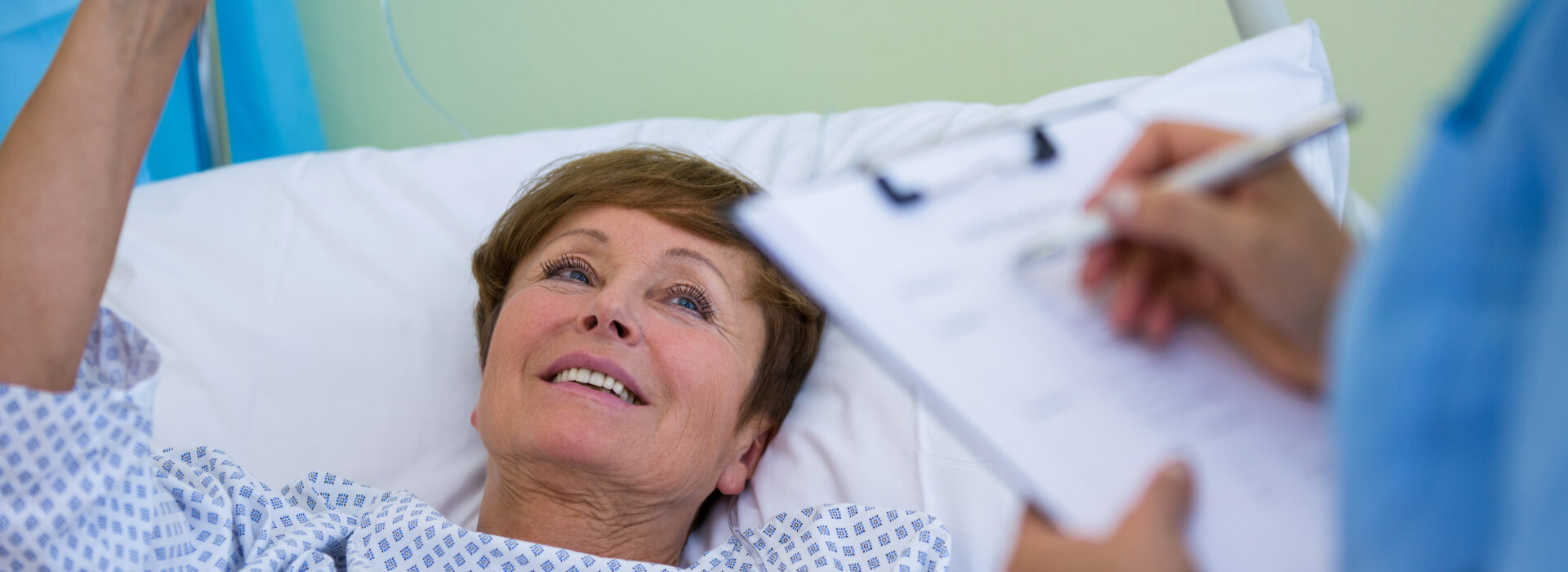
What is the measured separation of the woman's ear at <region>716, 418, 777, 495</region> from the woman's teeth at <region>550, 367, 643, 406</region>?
0.19 metres

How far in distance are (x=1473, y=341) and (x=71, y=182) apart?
86cm

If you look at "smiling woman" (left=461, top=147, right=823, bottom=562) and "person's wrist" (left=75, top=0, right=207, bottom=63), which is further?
"smiling woman" (left=461, top=147, right=823, bottom=562)

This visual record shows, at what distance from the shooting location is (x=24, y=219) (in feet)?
2.44

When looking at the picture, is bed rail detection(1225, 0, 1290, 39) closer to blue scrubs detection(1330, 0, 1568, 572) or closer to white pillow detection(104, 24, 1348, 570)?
white pillow detection(104, 24, 1348, 570)

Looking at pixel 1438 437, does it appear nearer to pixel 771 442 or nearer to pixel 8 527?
pixel 8 527

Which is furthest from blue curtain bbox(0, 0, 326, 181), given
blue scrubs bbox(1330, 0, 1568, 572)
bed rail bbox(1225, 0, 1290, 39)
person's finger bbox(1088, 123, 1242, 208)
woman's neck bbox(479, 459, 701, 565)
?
blue scrubs bbox(1330, 0, 1568, 572)

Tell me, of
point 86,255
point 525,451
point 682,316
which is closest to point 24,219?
point 86,255

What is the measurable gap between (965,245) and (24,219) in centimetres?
68

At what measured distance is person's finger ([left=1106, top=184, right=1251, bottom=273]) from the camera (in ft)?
1.43

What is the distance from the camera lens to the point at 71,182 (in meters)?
0.76

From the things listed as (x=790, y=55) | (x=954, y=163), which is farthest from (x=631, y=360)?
(x=790, y=55)

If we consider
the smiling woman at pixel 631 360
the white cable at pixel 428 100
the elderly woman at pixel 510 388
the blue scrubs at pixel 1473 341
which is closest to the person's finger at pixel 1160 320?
the blue scrubs at pixel 1473 341

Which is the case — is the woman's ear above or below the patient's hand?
below

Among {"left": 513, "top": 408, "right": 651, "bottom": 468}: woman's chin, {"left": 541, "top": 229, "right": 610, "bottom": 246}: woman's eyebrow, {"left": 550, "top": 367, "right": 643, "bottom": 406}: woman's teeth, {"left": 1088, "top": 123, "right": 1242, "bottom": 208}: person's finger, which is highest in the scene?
{"left": 1088, "top": 123, "right": 1242, "bottom": 208}: person's finger
